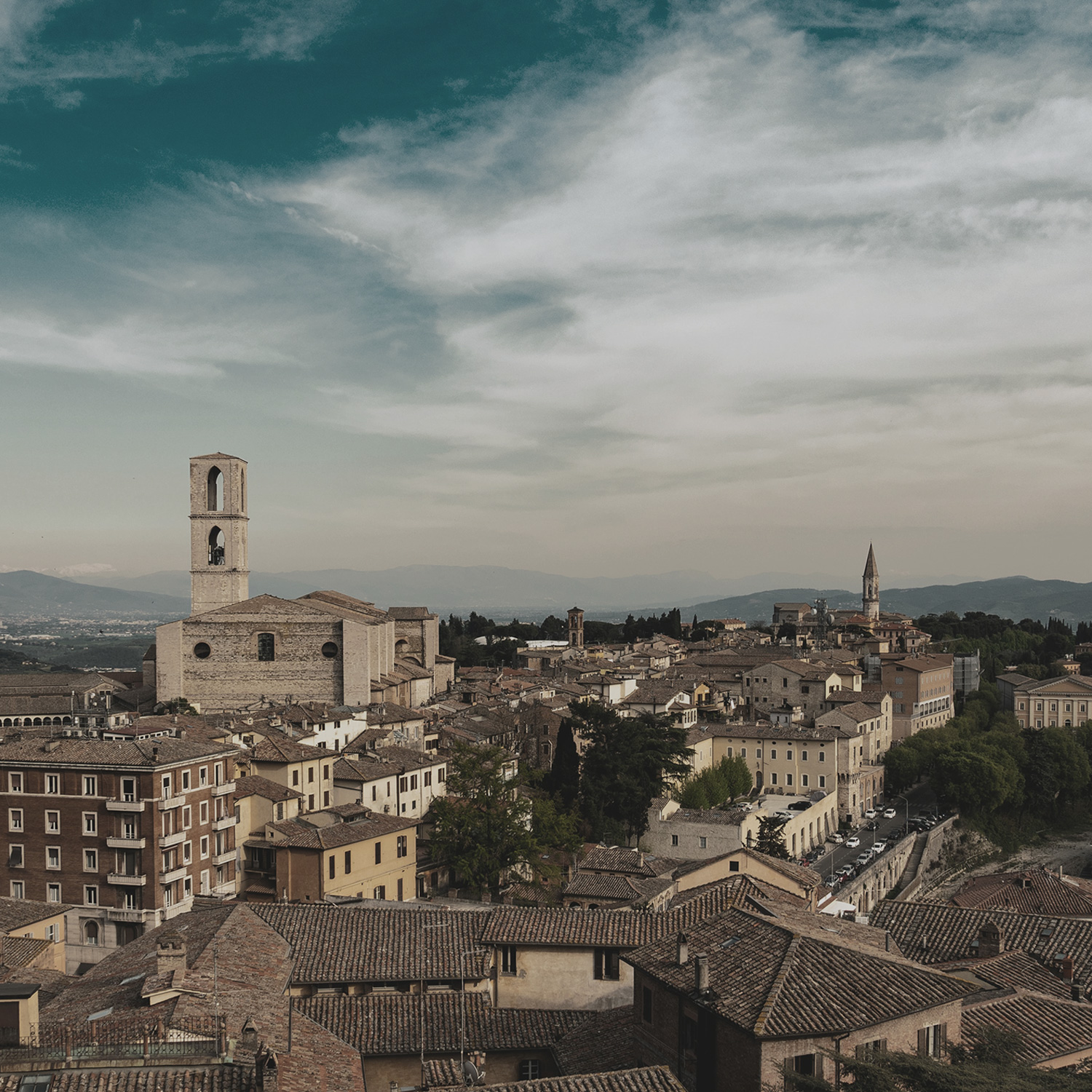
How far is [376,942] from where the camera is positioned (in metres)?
17.5

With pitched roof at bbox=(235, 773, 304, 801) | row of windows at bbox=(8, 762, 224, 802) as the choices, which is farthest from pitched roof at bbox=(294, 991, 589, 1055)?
pitched roof at bbox=(235, 773, 304, 801)

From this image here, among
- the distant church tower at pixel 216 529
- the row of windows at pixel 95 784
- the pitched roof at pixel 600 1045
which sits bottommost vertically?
the pitched roof at pixel 600 1045

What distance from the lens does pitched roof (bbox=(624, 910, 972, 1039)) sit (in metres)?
11.2

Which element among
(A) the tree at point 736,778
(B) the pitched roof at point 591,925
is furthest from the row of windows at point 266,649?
(B) the pitched roof at point 591,925

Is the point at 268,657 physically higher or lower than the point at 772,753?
higher

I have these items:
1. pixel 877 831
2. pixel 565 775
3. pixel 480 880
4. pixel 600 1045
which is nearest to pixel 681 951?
pixel 600 1045

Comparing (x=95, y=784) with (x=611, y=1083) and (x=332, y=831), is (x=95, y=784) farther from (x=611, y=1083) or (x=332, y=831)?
(x=611, y=1083)

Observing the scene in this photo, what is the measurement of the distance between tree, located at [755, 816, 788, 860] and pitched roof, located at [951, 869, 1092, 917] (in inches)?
300

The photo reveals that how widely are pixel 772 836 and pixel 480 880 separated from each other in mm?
14508

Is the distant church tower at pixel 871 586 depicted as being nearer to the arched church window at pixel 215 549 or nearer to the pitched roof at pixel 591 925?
the arched church window at pixel 215 549

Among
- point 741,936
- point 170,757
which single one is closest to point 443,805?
point 170,757

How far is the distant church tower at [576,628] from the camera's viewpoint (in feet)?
383

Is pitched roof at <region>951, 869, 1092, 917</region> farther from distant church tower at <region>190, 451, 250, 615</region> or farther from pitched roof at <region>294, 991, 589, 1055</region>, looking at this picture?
distant church tower at <region>190, 451, 250, 615</region>

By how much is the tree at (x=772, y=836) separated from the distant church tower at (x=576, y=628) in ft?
240
